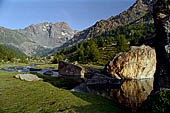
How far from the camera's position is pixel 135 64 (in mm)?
56094

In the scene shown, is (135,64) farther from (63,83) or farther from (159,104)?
(159,104)

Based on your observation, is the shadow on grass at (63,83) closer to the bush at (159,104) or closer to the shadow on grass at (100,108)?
the shadow on grass at (100,108)

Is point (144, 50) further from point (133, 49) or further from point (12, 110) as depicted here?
point (12, 110)

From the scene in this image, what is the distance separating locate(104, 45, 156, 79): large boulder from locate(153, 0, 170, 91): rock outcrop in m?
32.5

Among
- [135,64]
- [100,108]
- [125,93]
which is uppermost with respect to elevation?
[135,64]

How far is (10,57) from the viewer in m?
175

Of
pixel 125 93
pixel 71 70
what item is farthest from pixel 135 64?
pixel 71 70

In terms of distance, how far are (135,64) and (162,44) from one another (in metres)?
36.5

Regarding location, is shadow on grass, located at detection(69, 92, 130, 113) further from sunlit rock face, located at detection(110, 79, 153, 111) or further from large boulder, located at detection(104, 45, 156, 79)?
large boulder, located at detection(104, 45, 156, 79)

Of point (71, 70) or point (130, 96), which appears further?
point (71, 70)

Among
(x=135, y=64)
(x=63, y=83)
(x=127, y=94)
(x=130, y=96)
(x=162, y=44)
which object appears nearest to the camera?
(x=162, y=44)

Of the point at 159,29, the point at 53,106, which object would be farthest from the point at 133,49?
the point at 53,106

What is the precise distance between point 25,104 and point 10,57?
180 meters

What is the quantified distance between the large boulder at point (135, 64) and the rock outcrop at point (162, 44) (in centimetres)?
3247
